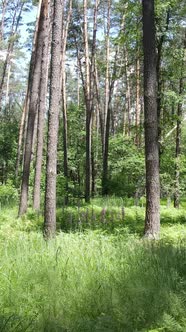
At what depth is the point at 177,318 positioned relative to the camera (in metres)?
3.35

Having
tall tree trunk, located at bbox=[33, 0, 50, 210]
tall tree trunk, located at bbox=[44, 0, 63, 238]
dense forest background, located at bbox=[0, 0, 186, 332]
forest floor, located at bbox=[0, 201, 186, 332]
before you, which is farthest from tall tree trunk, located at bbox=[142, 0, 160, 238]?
tall tree trunk, located at bbox=[33, 0, 50, 210]

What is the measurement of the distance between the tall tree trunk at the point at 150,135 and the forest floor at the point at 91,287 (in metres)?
1.54

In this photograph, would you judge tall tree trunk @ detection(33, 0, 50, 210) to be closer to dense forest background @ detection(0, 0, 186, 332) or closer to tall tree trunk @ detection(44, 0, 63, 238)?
dense forest background @ detection(0, 0, 186, 332)

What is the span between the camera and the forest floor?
3.26m

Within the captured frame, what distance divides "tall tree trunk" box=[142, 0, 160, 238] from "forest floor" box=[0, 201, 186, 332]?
154 centimetres

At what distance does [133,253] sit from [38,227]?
423cm

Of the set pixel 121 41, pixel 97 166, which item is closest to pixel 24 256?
pixel 121 41

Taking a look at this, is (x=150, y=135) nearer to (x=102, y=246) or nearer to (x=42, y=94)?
(x=102, y=246)

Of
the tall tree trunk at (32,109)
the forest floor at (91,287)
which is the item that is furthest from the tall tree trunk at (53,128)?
the tall tree trunk at (32,109)

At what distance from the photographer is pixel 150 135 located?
23.7 ft

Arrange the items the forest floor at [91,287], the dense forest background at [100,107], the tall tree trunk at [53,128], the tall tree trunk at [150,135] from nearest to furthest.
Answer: the forest floor at [91,287], the tall tree trunk at [53,128], the tall tree trunk at [150,135], the dense forest background at [100,107]

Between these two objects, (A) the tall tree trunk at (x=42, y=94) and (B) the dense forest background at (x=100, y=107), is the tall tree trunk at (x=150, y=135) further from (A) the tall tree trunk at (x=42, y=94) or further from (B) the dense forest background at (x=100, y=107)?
(A) the tall tree trunk at (x=42, y=94)

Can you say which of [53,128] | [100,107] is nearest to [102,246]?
[53,128]

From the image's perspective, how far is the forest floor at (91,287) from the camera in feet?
10.7
